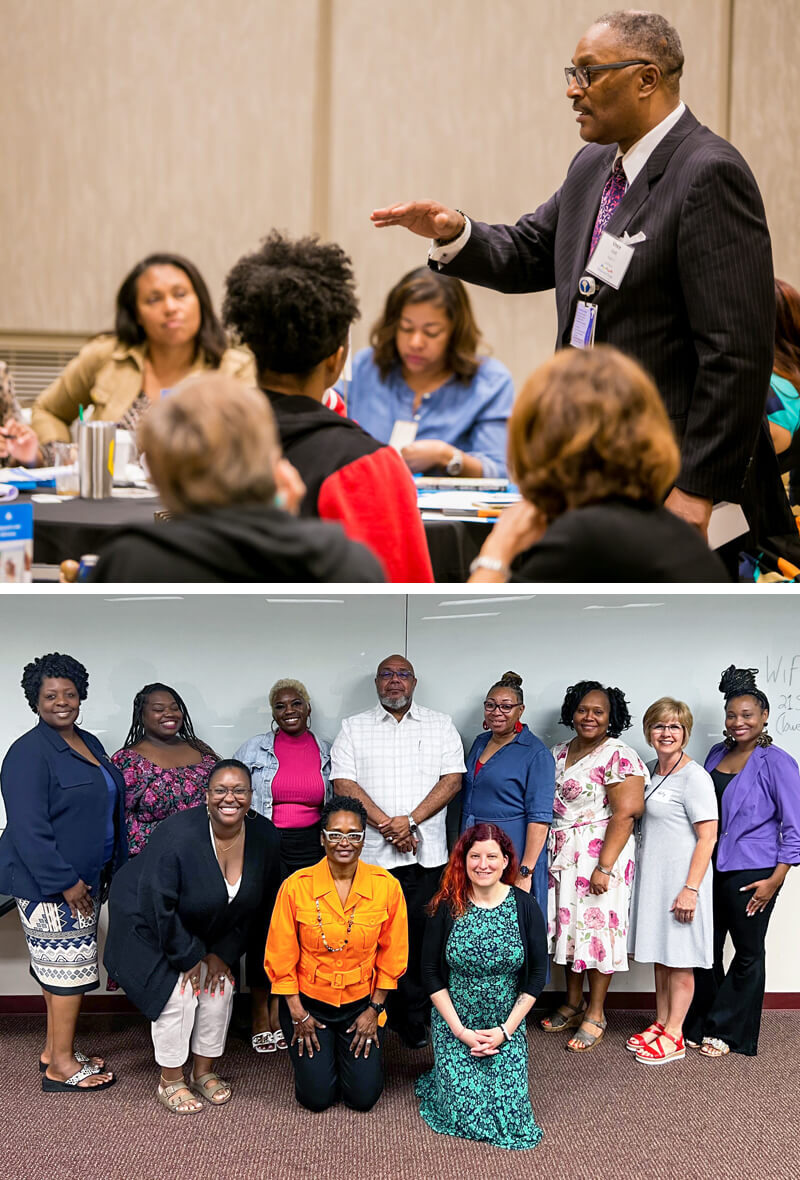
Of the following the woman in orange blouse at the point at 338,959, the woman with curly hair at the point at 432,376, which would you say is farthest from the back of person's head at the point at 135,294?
the woman in orange blouse at the point at 338,959

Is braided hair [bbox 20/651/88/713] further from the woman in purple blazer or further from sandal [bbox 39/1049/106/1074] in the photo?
the woman in purple blazer

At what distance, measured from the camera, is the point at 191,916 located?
11.1ft

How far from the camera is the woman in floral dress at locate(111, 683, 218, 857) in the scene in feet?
11.7

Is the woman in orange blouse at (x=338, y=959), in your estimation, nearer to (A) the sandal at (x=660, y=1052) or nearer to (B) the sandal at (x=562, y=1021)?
(B) the sandal at (x=562, y=1021)

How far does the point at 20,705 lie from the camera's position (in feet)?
11.9

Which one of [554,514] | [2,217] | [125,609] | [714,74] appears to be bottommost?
[125,609]

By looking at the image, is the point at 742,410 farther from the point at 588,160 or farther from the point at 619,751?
the point at 619,751

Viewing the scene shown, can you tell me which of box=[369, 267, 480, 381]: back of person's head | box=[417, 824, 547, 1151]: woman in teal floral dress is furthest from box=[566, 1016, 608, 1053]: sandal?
box=[369, 267, 480, 381]: back of person's head

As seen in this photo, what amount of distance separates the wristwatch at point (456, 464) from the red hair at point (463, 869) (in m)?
1.18

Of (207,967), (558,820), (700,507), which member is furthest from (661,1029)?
(700,507)

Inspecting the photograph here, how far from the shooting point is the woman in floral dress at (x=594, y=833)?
374 cm

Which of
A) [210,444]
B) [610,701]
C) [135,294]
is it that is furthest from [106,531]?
[610,701]

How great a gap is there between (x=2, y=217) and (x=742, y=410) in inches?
217

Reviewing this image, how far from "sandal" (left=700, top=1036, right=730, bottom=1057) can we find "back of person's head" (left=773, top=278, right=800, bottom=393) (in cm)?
234
